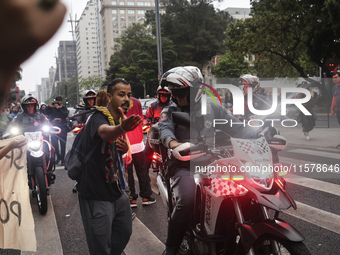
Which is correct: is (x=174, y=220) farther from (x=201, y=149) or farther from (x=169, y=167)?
(x=201, y=149)

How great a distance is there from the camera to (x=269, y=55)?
2527cm

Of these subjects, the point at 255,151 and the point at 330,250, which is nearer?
the point at 255,151

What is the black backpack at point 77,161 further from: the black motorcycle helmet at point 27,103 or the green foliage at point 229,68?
the green foliage at point 229,68

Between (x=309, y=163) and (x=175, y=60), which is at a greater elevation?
(x=175, y=60)

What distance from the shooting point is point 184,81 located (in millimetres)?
3262

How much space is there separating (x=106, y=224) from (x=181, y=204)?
2.14ft

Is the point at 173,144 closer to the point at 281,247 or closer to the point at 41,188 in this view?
the point at 281,247

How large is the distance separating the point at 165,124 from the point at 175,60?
4716 cm

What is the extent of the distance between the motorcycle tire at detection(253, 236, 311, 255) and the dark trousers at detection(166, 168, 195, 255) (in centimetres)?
72

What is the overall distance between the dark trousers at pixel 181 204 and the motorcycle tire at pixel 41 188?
9.46ft

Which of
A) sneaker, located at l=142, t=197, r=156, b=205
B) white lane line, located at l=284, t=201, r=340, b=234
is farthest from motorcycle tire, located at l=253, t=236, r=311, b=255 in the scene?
sneaker, located at l=142, t=197, r=156, b=205

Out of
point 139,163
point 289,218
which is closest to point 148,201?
point 139,163

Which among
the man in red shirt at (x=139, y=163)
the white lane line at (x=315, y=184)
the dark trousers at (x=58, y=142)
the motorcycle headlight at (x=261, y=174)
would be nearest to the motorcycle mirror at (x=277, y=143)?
the motorcycle headlight at (x=261, y=174)

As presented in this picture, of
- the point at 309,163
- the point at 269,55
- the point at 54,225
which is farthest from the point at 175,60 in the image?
the point at 54,225
